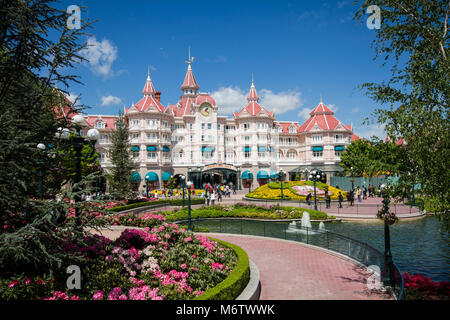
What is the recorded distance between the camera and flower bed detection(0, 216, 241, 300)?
6.20 meters

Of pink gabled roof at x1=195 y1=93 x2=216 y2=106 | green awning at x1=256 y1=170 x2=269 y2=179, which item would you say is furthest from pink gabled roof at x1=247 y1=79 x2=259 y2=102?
green awning at x1=256 y1=170 x2=269 y2=179

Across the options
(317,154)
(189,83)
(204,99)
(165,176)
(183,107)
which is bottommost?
(165,176)

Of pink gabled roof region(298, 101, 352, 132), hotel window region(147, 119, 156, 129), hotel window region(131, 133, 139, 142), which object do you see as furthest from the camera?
pink gabled roof region(298, 101, 352, 132)

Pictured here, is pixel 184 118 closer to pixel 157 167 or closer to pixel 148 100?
pixel 148 100

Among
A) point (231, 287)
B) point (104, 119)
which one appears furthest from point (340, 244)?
point (104, 119)

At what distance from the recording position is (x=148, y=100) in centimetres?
5478

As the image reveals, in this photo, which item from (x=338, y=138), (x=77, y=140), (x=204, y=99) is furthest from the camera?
(x=338, y=138)

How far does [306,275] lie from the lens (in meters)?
10.6

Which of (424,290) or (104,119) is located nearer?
(424,290)

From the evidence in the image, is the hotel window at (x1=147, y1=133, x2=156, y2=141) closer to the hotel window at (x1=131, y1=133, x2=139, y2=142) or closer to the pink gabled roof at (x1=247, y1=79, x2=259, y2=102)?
the hotel window at (x1=131, y1=133, x2=139, y2=142)

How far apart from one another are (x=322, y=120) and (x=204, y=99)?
2635cm

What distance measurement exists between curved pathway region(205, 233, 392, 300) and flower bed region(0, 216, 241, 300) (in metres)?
1.67

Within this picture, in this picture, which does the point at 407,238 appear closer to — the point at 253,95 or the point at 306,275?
the point at 306,275

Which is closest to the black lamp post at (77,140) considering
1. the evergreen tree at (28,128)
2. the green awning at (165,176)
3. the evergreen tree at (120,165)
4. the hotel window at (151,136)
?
the evergreen tree at (28,128)
